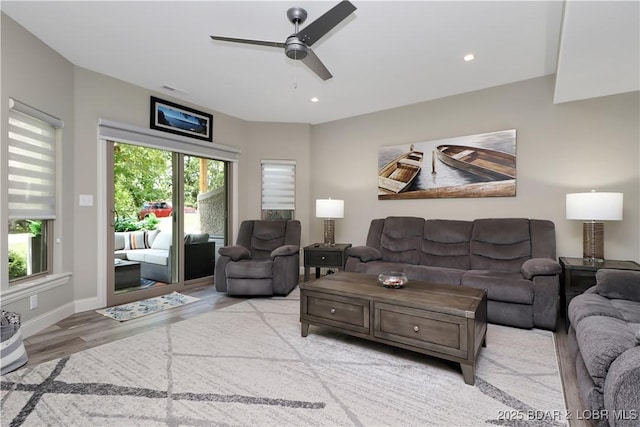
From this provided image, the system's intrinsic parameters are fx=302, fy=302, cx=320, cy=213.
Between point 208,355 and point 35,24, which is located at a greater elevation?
point 35,24

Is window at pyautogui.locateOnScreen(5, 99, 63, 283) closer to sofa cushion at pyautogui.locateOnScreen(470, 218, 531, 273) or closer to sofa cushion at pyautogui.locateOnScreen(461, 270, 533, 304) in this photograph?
sofa cushion at pyautogui.locateOnScreen(461, 270, 533, 304)

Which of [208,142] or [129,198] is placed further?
[208,142]

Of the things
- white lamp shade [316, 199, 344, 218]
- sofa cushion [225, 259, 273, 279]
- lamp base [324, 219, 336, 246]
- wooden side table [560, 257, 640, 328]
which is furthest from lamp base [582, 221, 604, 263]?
sofa cushion [225, 259, 273, 279]

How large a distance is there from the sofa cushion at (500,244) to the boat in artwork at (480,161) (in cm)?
59

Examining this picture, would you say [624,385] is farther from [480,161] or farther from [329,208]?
[329,208]

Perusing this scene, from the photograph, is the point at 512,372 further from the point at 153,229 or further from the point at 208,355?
the point at 153,229

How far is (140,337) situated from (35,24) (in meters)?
2.84

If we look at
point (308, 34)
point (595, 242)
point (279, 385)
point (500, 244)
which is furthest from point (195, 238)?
point (595, 242)

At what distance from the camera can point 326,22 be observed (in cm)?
196

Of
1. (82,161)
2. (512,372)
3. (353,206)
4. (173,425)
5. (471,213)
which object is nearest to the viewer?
(173,425)

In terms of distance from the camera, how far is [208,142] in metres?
4.55

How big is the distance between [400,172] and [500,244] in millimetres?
1656

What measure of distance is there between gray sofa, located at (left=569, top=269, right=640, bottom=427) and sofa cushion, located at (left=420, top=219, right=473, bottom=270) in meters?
1.37

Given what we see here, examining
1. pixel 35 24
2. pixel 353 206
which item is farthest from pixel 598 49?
pixel 35 24
